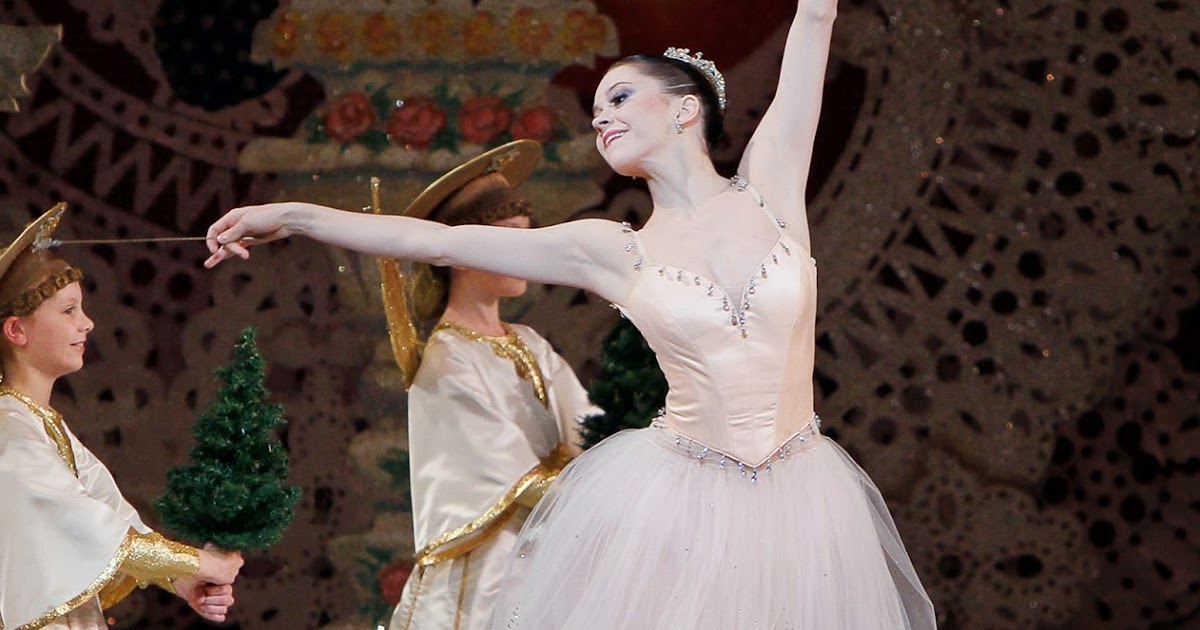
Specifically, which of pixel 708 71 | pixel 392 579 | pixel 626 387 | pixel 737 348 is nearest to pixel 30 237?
pixel 626 387

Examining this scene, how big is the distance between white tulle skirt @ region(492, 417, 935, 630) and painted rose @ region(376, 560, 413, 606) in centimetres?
194

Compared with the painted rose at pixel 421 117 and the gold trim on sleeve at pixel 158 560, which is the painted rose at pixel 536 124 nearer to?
the painted rose at pixel 421 117

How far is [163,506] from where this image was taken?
304 centimetres

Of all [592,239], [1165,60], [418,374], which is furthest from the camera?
[1165,60]

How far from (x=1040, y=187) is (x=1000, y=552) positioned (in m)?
0.99

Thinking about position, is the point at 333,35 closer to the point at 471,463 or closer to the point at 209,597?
the point at 471,463

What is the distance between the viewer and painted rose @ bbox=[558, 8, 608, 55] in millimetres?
4520

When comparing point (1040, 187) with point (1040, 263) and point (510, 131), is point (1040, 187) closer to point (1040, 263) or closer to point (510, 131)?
point (1040, 263)

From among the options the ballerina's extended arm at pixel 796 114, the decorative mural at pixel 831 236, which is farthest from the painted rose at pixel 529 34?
the ballerina's extended arm at pixel 796 114

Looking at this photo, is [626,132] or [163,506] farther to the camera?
[163,506]

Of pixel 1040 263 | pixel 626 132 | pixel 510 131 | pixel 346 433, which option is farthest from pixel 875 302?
pixel 626 132

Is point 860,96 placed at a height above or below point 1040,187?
above

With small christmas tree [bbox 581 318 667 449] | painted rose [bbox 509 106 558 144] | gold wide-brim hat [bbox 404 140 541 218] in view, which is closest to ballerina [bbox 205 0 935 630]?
small christmas tree [bbox 581 318 667 449]

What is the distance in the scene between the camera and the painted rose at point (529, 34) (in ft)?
14.8
